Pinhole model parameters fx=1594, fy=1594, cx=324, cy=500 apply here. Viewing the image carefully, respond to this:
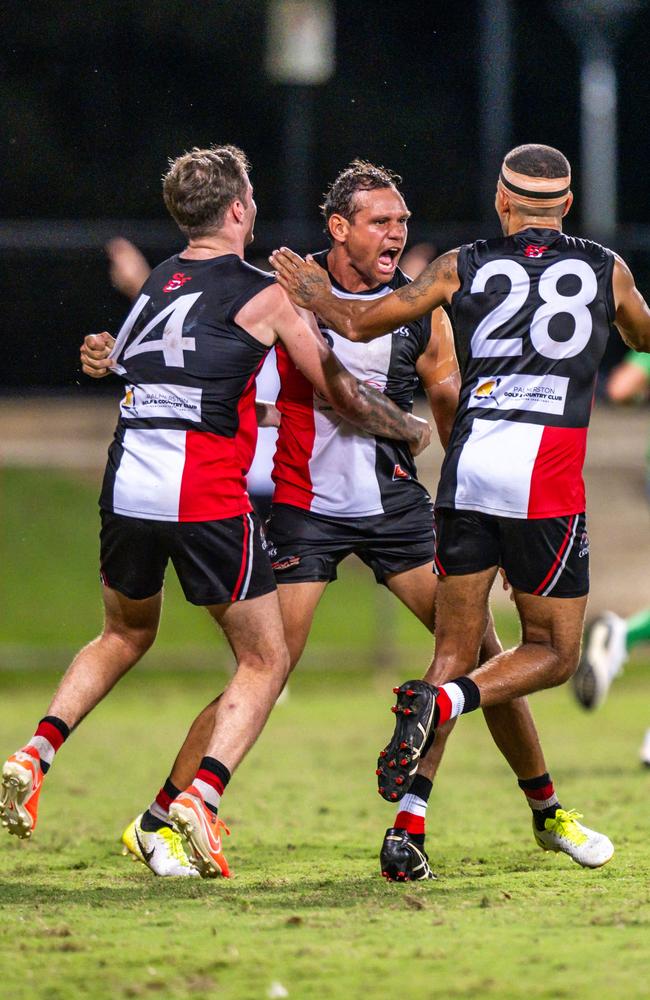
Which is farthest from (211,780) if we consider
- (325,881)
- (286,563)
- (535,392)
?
(535,392)

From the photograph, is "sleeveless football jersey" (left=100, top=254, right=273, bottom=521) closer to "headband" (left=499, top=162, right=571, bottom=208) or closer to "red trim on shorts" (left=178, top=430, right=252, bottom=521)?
"red trim on shorts" (left=178, top=430, right=252, bottom=521)

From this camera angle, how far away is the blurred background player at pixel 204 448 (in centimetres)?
557

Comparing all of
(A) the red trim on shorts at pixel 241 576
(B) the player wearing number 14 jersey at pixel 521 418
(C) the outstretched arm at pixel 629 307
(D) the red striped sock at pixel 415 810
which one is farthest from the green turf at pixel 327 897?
(C) the outstretched arm at pixel 629 307

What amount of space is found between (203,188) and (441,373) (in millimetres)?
1234

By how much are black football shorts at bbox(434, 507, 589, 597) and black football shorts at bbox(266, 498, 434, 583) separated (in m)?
0.44

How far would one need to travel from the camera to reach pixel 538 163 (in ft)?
18.5

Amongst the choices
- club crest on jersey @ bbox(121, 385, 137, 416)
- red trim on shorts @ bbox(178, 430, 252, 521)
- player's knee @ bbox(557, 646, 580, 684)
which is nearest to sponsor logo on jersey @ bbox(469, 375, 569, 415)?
player's knee @ bbox(557, 646, 580, 684)

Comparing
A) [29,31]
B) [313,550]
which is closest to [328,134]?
[29,31]

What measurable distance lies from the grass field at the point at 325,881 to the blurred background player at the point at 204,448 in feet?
1.89

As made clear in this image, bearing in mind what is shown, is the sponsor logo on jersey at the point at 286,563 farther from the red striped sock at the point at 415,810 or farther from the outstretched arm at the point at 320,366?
the red striped sock at the point at 415,810

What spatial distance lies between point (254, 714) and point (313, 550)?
782 mm

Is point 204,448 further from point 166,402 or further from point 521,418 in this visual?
point 521,418

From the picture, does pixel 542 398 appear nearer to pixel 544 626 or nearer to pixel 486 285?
pixel 486 285

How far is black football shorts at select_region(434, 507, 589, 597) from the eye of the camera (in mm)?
5586
